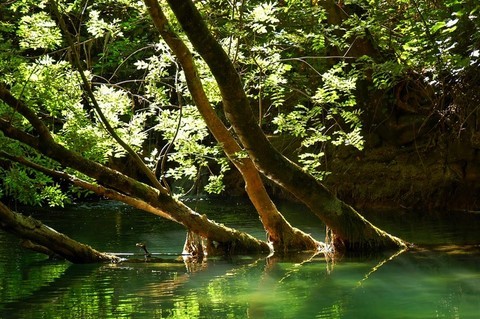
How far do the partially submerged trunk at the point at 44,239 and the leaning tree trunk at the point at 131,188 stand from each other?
0.83 m

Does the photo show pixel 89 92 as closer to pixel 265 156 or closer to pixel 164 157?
pixel 164 157

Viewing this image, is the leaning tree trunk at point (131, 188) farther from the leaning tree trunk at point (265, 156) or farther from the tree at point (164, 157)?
the leaning tree trunk at point (265, 156)

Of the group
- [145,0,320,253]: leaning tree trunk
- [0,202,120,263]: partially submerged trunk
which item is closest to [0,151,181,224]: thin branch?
[0,202,120,263]: partially submerged trunk

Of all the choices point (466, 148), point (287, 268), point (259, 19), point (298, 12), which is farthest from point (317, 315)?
point (466, 148)

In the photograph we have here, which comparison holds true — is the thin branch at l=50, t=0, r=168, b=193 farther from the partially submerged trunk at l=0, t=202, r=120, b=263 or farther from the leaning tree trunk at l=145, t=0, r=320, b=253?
the partially submerged trunk at l=0, t=202, r=120, b=263

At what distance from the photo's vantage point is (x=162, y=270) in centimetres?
855

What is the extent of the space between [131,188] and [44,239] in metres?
1.28

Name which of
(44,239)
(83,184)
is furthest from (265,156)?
(44,239)

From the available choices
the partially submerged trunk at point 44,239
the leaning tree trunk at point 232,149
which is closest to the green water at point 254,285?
the partially submerged trunk at point 44,239

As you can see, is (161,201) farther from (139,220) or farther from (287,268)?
(139,220)

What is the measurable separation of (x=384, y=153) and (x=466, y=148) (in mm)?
2144

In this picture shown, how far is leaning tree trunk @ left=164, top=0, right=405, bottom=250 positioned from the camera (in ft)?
22.6

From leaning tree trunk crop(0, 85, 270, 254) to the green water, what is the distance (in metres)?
0.42

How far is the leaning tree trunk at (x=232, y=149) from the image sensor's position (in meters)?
8.22
